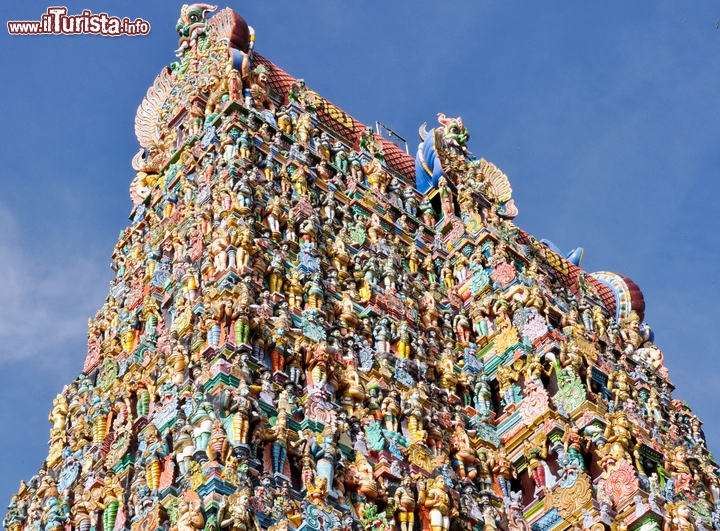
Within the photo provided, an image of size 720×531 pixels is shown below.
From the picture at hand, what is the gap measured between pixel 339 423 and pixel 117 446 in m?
2.98

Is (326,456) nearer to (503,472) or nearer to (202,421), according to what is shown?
(202,421)

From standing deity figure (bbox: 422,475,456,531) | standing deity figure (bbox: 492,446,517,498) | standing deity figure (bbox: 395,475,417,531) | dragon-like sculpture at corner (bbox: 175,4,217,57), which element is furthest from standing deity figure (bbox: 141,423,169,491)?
dragon-like sculpture at corner (bbox: 175,4,217,57)

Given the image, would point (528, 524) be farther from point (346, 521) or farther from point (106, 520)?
point (106, 520)

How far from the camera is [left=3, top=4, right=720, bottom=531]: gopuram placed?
1753cm

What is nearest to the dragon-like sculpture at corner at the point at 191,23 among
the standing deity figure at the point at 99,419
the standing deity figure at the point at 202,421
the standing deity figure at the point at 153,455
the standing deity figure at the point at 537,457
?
the standing deity figure at the point at 99,419

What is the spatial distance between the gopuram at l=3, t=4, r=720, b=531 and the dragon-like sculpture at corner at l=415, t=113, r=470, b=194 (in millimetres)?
74

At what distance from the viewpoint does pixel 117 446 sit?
18703 millimetres

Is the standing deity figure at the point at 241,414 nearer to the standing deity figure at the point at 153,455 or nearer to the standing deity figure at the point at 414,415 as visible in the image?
the standing deity figure at the point at 153,455

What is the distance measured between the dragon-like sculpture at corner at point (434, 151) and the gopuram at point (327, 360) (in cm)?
7

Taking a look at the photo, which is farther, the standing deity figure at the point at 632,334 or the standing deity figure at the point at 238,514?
the standing deity figure at the point at 632,334

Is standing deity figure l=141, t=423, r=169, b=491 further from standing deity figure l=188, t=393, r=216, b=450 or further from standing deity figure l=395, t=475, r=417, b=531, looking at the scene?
standing deity figure l=395, t=475, r=417, b=531

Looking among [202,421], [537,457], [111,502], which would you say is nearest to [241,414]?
[202,421]

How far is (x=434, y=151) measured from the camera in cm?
2836

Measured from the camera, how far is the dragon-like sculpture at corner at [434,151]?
92.3 feet
